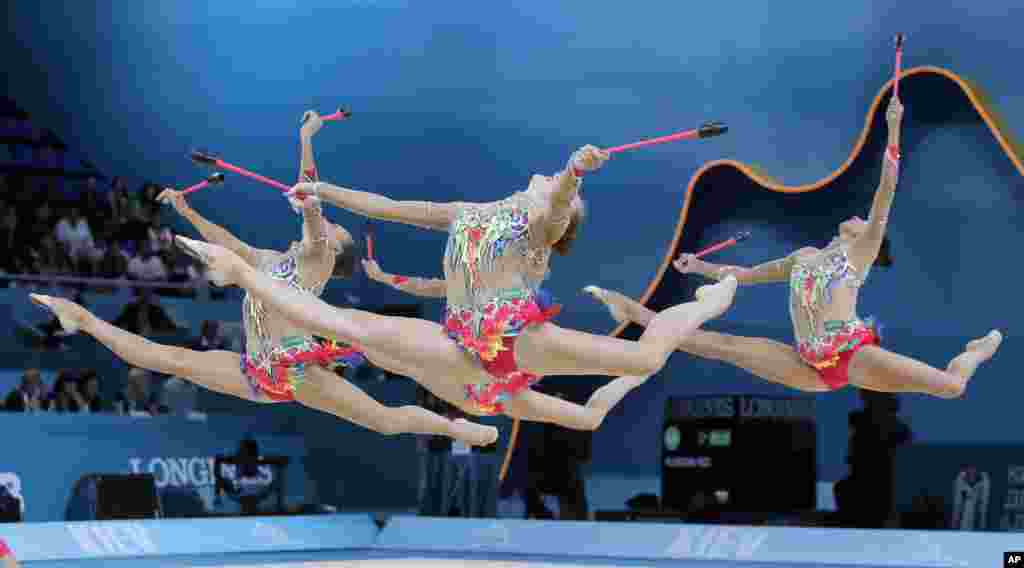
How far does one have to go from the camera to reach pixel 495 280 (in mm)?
6305

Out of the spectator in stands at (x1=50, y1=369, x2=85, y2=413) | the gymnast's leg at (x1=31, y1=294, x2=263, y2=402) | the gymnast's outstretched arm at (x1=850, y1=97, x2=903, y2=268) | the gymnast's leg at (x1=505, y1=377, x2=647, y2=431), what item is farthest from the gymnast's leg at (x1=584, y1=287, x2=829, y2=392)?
the spectator in stands at (x1=50, y1=369, x2=85, y2=413)

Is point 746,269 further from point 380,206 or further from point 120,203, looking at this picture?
point 120,203

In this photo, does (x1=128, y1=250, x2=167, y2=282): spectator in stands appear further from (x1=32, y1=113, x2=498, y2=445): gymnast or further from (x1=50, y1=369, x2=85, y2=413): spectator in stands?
(x1=32, y1=113, x2=498, y2=445): gymnast

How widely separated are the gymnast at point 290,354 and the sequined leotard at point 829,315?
189 cm

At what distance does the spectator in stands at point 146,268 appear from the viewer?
1365 centimetres

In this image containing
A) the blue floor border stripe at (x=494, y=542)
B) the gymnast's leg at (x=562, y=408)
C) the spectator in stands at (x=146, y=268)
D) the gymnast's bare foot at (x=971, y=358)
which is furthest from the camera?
the spectator in stands at (x=146, y=268)

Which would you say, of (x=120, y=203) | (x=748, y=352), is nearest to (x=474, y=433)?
(x=748, y=352)

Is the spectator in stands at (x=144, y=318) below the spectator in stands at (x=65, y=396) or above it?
above

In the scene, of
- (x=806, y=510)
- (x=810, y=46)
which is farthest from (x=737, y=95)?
(x=806, y=510)

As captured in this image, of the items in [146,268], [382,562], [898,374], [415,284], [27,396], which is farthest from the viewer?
[146,268]

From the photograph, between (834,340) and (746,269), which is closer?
(834,340)

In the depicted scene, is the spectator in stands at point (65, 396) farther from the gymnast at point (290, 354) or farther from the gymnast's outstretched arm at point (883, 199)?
the gymnast's outstretched arm at point (883, 199)

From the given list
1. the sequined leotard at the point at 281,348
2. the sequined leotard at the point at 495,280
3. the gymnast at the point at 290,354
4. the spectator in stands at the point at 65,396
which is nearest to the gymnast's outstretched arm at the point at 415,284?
the gymnast at the point at 290,354

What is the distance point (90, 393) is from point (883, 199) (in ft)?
21.3
